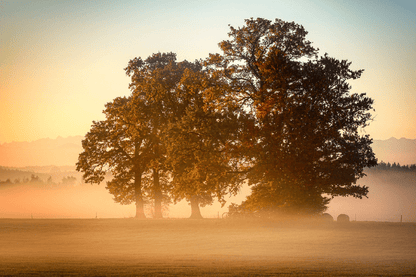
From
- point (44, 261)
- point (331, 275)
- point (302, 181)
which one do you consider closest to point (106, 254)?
point (44, 261)

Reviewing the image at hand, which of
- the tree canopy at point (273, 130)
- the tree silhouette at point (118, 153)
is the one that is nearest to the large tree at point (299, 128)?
the tree canopy at point (273, 130)

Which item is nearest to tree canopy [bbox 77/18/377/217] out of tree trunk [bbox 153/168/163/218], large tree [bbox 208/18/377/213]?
large tree [bbox 208/18/377/213]

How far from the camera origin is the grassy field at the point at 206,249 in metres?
17.8

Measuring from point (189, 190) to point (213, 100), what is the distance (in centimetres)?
801

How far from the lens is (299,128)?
36750 millimetres

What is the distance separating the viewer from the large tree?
120ft

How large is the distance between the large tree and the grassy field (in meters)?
3.04

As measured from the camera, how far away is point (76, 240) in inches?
1244

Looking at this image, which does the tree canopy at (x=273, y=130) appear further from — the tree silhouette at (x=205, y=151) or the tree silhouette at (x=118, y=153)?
the tree silhouette at (x=118, y=153)

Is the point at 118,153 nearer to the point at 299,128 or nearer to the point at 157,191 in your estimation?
the point at 157,191

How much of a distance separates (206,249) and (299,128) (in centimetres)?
1454

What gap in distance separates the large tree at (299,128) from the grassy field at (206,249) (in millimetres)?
3038

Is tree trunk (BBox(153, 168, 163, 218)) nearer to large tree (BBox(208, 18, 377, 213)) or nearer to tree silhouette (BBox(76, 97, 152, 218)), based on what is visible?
tree silhouette (BBox(76, 97, 152, 218))

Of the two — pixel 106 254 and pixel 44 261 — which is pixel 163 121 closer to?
pixel 106 254
